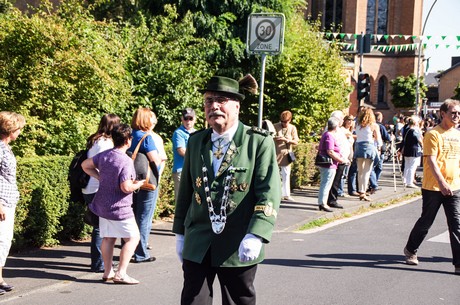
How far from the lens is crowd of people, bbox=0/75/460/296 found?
176 inches

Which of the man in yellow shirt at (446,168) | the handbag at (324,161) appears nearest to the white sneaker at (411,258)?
the man in yellow shirt at (446,168)

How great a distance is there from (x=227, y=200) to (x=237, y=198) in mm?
66

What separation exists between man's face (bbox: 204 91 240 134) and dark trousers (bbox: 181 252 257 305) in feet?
2.81

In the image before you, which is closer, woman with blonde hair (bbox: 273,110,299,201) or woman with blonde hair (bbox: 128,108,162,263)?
woman with blonde hair (bbox: 128,108,162,263)

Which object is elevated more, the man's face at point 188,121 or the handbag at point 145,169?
the man's face at point 188,121

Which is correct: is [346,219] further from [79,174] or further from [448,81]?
[448,81]

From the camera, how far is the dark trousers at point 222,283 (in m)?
4.48

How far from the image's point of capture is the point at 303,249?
9.43 meters

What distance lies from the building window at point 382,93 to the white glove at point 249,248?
6208 centimetres

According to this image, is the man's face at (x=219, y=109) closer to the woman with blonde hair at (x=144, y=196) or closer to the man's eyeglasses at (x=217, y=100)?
the man's eyeglasses at (x=217, y=100)

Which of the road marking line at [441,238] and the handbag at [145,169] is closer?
the handbag at [145,169]

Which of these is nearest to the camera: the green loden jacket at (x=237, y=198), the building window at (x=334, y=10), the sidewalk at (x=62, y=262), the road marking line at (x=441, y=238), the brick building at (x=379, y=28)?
the green loden jacket at (x=237, y=198)

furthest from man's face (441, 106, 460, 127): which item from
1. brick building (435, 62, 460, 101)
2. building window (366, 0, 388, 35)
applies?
brick building (435, 62, 460, 101)

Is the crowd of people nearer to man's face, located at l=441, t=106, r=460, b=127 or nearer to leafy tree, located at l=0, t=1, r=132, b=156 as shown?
man's face, located at l=441, t=106, r=460, b=127
